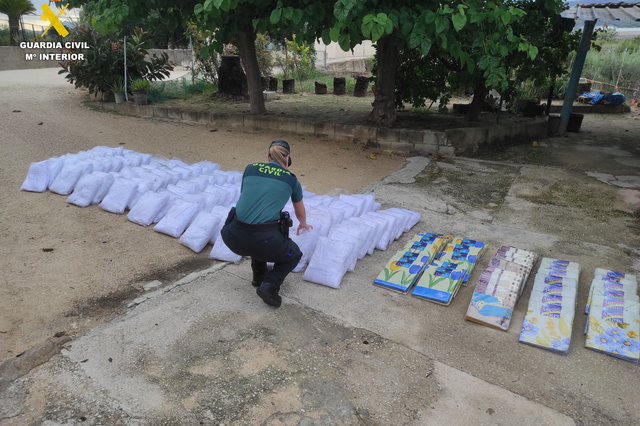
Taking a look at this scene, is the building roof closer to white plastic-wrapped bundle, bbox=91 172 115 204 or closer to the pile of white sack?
the pile of white sack

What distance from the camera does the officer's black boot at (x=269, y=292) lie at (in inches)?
125

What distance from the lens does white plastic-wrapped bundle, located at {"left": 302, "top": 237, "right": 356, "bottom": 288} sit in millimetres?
3621

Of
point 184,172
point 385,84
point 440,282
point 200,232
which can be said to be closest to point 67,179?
point 184,172

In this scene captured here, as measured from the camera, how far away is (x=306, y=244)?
12.7ft

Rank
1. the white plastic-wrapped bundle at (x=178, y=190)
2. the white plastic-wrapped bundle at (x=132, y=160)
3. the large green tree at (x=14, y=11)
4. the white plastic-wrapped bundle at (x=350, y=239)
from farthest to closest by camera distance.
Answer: the large green tree at (x=14, y=11) < the white plastic-wrapped bundle at (x=132, y=160) < the white plastic-wrapped bundle at (x=178, y=190) < the white plastic-wrapped bundle at (x=350, y=239)

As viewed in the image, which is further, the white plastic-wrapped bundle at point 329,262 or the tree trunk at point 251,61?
the tree trunk at point 251,61

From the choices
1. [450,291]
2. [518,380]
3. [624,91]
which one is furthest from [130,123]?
[624,91]

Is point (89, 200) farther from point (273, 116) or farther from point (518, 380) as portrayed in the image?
point (273, 116)

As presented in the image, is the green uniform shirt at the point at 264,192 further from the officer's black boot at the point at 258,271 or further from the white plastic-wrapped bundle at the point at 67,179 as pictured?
the white plastic-wrapped bundle at the point at 67,179

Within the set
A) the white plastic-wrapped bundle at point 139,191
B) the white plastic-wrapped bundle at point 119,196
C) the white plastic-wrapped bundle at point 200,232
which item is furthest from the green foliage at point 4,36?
the white plastic-wrapped bundle at point 200,232

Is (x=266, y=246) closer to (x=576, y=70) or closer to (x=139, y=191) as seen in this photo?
(x=139, y=191)

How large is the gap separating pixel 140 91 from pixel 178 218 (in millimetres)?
7959

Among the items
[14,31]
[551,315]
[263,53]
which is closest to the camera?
[551,315]

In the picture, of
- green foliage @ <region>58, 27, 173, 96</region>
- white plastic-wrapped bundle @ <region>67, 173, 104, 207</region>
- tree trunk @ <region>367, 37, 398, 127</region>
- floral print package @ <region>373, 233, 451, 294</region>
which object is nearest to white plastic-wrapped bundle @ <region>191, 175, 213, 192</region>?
white plastic-wrapped bundle @ <region>67, 173, 104, 207</region>
